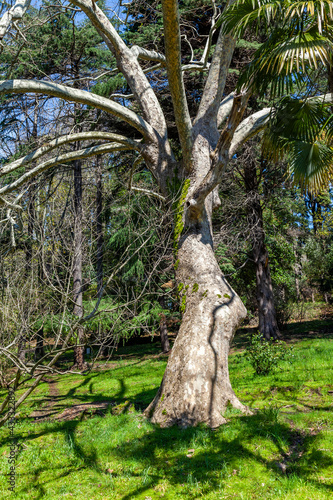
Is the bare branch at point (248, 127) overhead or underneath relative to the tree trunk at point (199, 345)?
overhead

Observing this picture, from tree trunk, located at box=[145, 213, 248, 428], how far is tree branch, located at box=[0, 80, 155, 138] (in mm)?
2114

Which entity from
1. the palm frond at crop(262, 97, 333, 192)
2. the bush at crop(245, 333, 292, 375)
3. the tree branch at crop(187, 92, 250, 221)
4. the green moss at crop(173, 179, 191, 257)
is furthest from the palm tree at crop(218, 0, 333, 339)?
the bush at crop(245, 333, 292, 375)

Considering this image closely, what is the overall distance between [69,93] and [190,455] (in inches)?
209

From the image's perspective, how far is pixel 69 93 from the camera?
5727mm

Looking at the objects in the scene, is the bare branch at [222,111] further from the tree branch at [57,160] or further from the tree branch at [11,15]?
the tree branch at [11,15]

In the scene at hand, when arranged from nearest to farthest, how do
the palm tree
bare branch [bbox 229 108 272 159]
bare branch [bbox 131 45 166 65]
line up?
the palm tree < bare branch [bbox 229 108 272 159] < bare branch [bbox 131 45 166 65]

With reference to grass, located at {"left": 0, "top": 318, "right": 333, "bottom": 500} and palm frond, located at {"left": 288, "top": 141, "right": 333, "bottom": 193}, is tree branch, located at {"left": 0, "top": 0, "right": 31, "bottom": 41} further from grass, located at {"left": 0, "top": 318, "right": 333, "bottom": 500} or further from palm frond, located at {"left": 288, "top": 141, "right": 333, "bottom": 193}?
grass, located at {"left": 0, "top": 318, "right": 333, "bottom": 500}

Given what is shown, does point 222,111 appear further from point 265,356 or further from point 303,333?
point 303,333

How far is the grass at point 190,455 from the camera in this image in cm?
343

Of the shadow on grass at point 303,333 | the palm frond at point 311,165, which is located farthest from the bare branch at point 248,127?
the shadow on grass at point 303,333

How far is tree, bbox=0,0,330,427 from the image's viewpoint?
4.87m

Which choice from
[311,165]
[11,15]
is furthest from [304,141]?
[11,15]

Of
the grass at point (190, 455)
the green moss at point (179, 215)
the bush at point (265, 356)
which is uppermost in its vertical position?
the green moss at point (179, 215)

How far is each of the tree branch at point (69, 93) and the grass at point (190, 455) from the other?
4.78m
